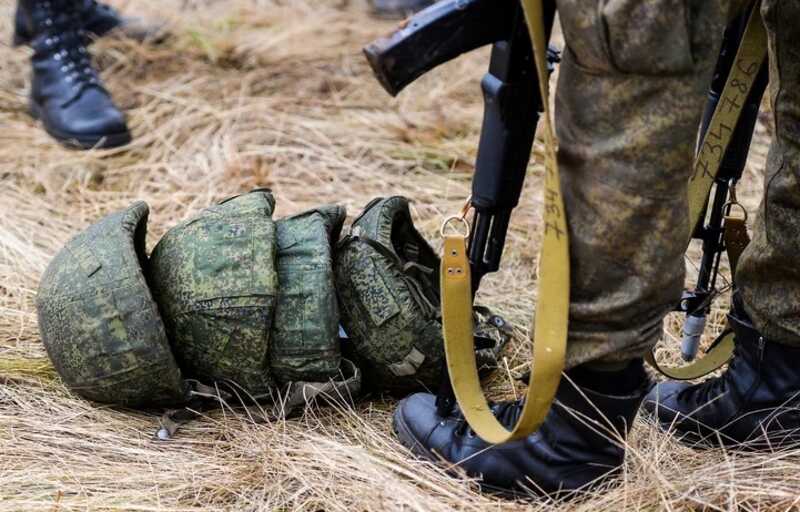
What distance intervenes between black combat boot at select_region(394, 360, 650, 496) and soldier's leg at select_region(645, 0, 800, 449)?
30 cm

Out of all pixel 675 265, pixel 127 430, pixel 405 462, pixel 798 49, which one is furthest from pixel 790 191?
pixel 127 430

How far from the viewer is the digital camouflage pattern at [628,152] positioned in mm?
1300

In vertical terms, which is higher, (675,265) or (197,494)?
(675,265)

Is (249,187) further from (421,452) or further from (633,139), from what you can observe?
(633,139)

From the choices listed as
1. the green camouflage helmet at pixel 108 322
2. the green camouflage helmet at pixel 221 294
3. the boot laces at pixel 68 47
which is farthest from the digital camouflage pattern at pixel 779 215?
the boot laces at pixel 68 47

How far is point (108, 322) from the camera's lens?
1.93 metres

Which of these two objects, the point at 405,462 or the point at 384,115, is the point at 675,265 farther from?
the point at 384,115

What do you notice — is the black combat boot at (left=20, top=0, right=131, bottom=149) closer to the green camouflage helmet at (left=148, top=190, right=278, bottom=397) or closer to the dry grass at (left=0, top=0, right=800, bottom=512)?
the dry grass at (left=0, top=0, right=800, bottom=512)

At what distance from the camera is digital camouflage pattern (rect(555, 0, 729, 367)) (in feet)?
4.26

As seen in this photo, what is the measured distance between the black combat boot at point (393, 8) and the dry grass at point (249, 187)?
0.30 ft

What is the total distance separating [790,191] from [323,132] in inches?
87.5

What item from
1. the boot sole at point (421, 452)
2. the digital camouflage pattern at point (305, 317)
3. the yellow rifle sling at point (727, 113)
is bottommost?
the boot sole at point (421, 452)

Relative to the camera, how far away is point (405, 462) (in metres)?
1.88

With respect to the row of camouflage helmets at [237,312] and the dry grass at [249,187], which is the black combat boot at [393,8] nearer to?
the dry grass at [249,187]
